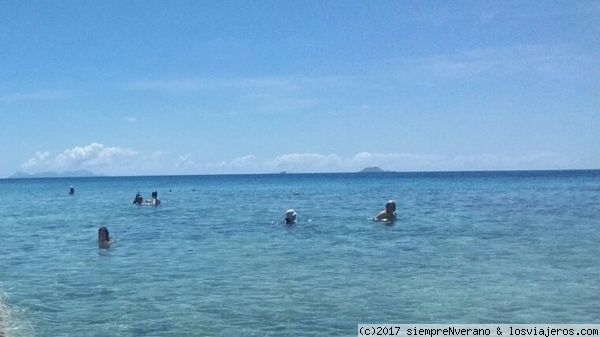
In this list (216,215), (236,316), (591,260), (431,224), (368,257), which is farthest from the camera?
(216,215)

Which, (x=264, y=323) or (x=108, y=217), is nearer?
(x=264, y=323)

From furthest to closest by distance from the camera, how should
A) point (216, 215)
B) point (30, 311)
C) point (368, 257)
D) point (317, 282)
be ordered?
1. point (216, 215)
2. point (368, 257)
3. point (317, 282)
4. point (30, 311)

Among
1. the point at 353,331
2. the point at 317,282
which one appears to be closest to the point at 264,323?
the point at 353,331

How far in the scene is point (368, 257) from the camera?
23.3 m

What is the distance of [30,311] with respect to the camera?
15.4 meters

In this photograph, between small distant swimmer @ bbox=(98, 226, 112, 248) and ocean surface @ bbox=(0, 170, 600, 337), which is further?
small distant swimmer @ bbox=(98, 226, 112, 248)

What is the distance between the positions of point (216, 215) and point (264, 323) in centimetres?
3410

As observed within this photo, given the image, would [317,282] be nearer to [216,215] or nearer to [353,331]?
[353,331]

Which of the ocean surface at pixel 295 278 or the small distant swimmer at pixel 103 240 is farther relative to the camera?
the small distant swimmer at pixel 103 240

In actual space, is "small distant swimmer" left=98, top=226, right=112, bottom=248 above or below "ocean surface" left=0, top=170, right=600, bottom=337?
above

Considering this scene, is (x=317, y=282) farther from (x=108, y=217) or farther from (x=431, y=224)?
(x=108, y=217)

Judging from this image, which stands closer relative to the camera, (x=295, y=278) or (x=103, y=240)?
(x=295, y=278)

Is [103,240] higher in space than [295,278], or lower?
higher

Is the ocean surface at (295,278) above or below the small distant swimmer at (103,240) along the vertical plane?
below
